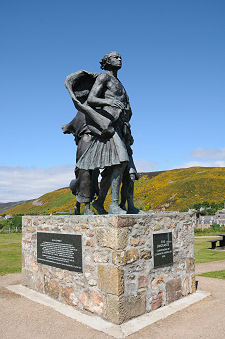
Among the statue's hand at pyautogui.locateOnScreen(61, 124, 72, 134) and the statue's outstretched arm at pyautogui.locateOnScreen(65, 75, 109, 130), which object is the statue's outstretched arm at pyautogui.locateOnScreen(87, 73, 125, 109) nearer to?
the statue's outstretched arm at pyautogui.locateOnScreen(65, 75, 109, 130)

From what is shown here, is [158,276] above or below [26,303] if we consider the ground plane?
above

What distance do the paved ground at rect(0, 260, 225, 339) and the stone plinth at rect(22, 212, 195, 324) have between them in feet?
1.03

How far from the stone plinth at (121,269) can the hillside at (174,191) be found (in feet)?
72.3

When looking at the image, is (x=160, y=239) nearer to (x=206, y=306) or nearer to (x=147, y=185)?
(x=206, y=306)

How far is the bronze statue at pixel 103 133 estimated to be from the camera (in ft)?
14.8

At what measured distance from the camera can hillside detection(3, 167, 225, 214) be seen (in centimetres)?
2897

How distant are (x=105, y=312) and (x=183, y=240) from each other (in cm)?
182

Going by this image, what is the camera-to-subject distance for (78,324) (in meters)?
3.87

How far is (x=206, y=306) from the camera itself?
4.62 metres

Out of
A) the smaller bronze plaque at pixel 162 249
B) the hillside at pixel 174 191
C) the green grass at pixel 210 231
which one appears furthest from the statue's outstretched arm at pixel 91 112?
the hillside at pixel 174 191

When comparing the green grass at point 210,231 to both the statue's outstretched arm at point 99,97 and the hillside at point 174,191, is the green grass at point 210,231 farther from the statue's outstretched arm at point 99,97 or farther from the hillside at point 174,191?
the statue's outstretched arm at point 99,97

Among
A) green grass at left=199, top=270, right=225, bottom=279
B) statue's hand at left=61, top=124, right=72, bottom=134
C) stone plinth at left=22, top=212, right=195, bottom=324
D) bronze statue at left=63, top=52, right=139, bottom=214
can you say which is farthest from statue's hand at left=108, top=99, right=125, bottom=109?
green grass at left=199, top=270, right=225, bottom=279

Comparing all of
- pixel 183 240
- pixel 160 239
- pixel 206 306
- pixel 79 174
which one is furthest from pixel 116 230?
pixel 206 306

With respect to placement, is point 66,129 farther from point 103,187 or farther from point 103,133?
point 103,187
